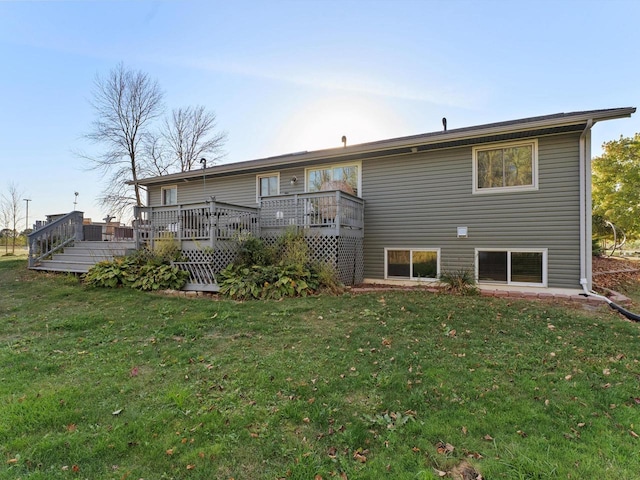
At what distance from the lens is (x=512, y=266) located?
25.8 ft

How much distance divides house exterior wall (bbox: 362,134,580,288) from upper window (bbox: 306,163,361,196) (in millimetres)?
318

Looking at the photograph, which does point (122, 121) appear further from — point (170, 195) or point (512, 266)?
point (512, 266)

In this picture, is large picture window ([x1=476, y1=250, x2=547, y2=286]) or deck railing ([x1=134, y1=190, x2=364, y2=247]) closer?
large picture window ([x1=476, y1=250, x2=547, y2=286])

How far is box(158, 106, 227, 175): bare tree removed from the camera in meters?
24.0

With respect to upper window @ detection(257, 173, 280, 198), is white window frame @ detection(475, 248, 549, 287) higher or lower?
lower

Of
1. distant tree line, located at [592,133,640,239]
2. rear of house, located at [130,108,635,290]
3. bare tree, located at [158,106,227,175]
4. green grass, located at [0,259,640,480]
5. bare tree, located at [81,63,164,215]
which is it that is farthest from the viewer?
bare tree, located at [158,106,227,175]

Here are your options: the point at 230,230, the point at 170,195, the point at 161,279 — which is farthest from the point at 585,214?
the point at 170,195

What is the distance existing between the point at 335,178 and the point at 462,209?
3.85 m

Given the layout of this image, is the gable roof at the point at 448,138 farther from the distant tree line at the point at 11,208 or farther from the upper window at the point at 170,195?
the distant tree line at the point at 11,208

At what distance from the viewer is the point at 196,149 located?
24594mm

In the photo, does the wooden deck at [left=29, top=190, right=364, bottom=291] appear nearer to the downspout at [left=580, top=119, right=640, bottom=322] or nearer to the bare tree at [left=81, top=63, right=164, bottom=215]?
the downspout at [left=580, top=119, right=640, bottom=322]

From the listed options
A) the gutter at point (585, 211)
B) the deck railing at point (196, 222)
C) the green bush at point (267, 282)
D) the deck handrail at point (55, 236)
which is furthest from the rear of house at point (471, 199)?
the deck handrail at point (55, 236)

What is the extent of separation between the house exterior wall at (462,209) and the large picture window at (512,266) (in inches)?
6.0

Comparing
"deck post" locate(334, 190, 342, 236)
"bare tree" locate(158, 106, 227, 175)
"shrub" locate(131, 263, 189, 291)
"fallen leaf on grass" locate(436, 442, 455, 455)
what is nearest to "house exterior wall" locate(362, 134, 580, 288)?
"deck post" locate(334, 190, 342, 236)
